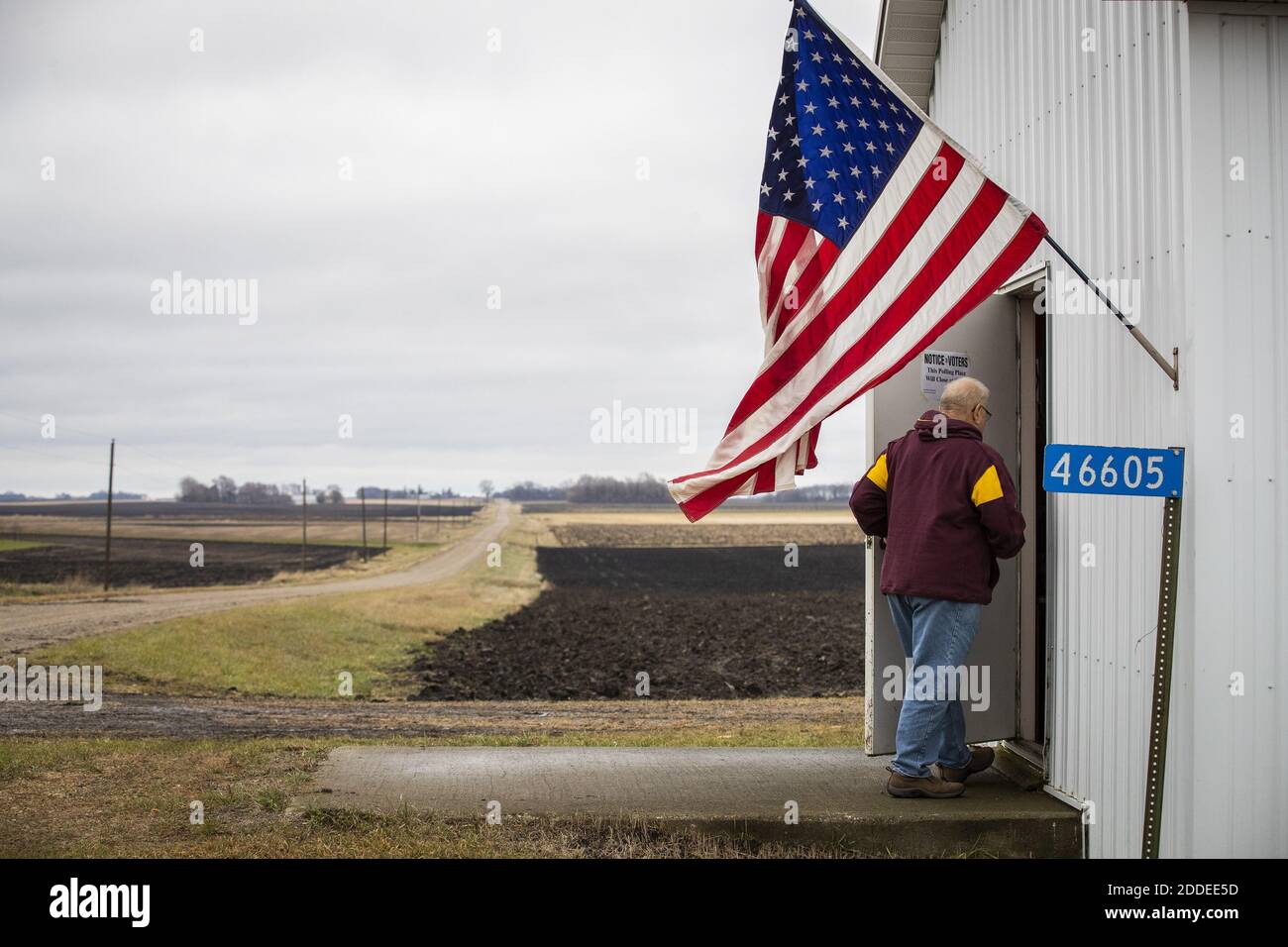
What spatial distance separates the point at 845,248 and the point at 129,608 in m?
25.2

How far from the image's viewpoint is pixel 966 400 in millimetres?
5684

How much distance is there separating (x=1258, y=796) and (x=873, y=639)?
93.0 inches

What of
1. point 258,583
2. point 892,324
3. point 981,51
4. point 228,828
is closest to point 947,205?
point 892,324

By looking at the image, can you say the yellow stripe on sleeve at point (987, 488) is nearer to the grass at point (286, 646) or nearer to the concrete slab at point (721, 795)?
the concrete slab at point (721, 795)

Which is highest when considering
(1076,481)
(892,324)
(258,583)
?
(892,324)

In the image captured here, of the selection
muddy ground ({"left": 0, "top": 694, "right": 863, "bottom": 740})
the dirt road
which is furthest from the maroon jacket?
the dirt road

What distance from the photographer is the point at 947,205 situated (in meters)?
5.53

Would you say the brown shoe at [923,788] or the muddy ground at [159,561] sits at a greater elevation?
the brown shoe at [923,788]

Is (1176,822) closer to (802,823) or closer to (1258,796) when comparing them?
(1258,796)

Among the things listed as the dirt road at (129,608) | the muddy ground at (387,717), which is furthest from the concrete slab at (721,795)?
the dirt road at (129,608)

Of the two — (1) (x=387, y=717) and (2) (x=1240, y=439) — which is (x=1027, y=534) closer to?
(2) (x=1240, y=439)

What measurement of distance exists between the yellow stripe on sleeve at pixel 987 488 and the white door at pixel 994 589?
1.21m

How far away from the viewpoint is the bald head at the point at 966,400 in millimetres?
5684
